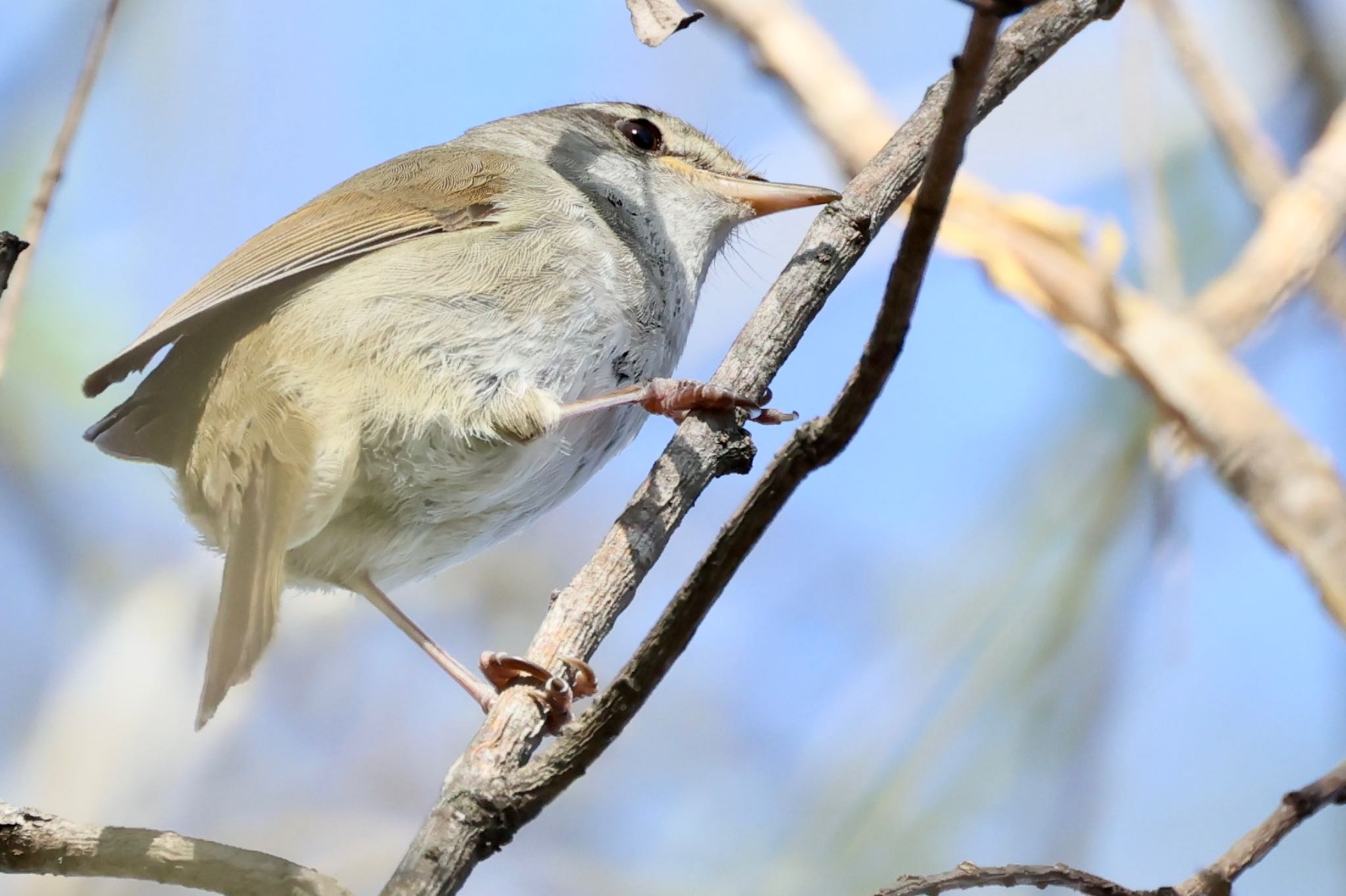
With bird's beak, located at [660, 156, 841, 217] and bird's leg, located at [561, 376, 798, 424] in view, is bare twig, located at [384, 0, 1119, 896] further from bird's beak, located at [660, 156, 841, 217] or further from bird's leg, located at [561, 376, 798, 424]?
bird's beak, located at [660, 156, 841, 217]

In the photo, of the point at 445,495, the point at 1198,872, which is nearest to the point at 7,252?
the point at 445,495

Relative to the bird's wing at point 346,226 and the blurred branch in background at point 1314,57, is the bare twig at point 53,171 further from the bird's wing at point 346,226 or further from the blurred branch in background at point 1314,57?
the blurred branch in background at point 1314,57

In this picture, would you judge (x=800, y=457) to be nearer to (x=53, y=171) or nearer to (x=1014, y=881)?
(x=1014, y=881)

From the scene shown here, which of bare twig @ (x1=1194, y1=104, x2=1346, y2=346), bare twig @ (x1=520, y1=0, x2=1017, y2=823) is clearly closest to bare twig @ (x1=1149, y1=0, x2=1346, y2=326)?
bare twig @ (x1=1194, y1=104, x2=1346, y2=346)

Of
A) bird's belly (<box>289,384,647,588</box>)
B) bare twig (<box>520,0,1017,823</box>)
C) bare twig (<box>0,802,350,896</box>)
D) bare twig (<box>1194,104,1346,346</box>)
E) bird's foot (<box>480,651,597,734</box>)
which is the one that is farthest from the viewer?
bare twig (<box>1194,104,1346,346</box>)

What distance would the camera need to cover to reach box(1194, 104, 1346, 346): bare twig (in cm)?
364

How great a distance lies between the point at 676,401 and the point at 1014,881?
1556 millimetres

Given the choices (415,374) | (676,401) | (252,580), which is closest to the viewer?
(252,580)

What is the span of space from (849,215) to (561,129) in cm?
189

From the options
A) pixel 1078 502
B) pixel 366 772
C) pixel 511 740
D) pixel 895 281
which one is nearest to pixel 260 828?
pixel 366 772

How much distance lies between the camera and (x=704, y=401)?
10.1ft

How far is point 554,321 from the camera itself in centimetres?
355

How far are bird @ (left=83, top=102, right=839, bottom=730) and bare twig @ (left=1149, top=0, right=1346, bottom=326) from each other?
1.27m

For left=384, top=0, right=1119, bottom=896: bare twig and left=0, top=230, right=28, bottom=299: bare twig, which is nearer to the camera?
left=0, top=230, right=28, bottom=299: bare twig
